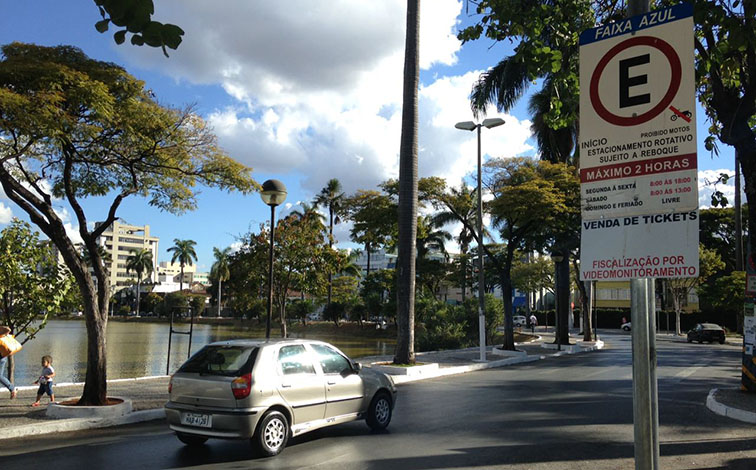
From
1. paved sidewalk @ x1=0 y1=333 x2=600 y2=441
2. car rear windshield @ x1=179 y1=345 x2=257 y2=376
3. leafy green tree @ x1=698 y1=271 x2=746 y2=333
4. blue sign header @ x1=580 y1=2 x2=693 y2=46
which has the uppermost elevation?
blue sign header @ x1=580 y1=2 x2=693 y2=46

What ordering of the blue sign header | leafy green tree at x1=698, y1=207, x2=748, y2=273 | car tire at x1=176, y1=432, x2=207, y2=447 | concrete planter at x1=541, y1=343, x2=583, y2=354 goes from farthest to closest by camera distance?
leafy green tree at x1=698, y1=207, x2=748, y2=273 → concrete planter at x1=541, y1=343, x2=583, y2=354 → car tire at x1=176, y1=432, x2=207, y2=447 → the blue sign header

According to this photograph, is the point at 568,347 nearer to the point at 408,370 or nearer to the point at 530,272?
the point at 408,370

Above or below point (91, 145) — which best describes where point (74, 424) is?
below

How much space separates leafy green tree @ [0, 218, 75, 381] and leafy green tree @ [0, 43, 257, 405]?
9.00ft

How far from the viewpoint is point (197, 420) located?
25.0 feet

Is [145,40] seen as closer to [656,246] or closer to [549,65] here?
[656,246]

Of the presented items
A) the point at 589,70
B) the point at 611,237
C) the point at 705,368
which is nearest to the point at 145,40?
the point at 589,70

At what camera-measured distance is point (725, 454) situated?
7.79 meters

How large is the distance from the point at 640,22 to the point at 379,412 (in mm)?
7678

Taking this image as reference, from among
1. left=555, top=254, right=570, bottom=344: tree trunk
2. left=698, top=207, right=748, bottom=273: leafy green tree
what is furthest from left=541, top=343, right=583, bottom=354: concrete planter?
left=698, top=207, right=748, bottom=273: leafy green tree

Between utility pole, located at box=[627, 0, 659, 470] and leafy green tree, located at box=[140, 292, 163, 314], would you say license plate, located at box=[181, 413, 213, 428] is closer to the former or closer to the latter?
utility pole, located at box=[627, 0, 659, 470]

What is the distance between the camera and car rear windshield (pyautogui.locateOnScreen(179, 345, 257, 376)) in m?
7.78

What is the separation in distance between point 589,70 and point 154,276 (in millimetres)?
155963

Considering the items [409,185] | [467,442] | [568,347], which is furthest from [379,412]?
[568,347]
